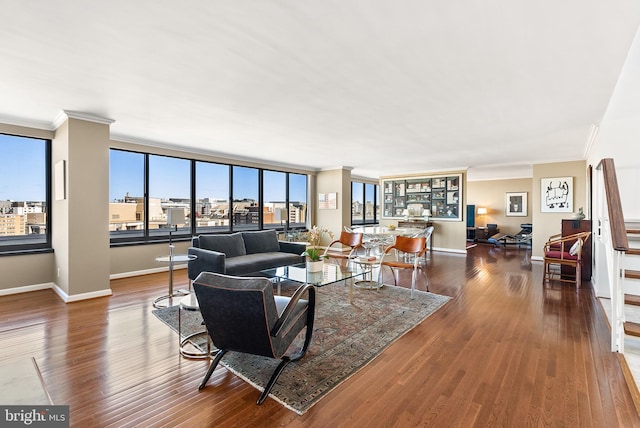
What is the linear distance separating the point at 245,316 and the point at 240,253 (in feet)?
10.3

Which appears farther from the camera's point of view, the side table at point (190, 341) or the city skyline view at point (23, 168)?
the city skyline view at point (23, 168)

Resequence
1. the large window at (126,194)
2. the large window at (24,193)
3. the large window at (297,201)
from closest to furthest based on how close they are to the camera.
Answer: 1. the large window at (24,193)
2. the large window at (126,194)
3. the large window at (297,201)

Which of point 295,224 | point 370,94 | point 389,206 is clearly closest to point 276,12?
point 370,94

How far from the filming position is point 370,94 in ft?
10.9

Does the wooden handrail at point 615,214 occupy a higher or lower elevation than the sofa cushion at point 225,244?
higher

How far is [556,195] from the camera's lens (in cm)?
722

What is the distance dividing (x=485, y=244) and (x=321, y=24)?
35.1 ft

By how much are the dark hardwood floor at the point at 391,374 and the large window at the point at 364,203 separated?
736 centimetres

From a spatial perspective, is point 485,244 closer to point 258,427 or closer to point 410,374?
point 410,374

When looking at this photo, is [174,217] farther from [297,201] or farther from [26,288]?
[297,201]

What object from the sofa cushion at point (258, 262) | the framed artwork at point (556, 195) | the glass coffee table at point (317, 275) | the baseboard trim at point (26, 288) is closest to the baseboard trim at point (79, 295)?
the baseboard trim at point (26, 288)

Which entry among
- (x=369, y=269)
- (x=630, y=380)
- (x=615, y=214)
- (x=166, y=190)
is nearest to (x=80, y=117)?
(x=166, y=190)

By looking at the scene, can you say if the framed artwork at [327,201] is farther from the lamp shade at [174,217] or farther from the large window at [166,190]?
the lamp shade at [174,217]

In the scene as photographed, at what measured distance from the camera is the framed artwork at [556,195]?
7070 millimetres
